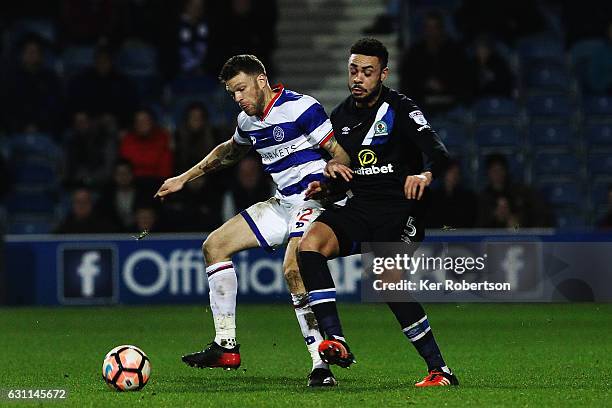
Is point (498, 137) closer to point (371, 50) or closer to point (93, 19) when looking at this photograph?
point (93, 19)

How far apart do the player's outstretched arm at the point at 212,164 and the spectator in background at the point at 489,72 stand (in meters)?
8.20

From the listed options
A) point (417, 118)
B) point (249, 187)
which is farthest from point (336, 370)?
point (249, 187)

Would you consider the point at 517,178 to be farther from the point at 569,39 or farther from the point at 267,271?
the point at 267,271

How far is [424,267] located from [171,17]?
5610mm

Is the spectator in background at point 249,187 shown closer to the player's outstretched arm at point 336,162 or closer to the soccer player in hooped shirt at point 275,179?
the soccer player in hooped shirt at point 275,179

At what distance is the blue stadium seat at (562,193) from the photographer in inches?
630

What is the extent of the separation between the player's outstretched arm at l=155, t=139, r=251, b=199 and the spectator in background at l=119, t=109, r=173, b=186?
6.59 metres

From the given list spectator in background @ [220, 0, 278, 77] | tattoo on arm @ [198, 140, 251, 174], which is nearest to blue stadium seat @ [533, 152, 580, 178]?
spectator in background @ [220, 0, 278, 77]

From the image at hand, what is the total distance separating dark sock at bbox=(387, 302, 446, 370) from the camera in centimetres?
724

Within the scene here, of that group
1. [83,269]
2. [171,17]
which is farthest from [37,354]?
[171,17]

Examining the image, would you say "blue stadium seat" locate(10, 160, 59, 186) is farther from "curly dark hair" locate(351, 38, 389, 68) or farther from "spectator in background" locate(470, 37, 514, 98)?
"curly dark hair" locate(351, 38, 389, 68)

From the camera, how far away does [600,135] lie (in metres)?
16.7

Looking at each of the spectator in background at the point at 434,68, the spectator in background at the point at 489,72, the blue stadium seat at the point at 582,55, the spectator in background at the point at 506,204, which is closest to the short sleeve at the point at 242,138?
the spectator in background at the point at 506,204

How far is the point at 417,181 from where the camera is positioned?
23.1 ft
